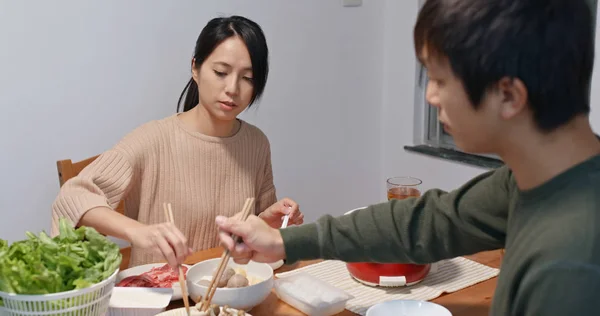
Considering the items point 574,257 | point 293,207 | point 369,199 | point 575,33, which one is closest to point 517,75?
point 575,33

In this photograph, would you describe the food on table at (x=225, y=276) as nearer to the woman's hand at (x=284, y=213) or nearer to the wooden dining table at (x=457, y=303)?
the wooden dining table at (x=457, y=303)

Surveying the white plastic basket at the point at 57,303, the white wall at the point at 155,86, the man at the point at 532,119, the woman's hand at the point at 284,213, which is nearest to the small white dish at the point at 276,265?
the woman's hand at the point at 284,213

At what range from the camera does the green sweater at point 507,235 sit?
2.58 feet

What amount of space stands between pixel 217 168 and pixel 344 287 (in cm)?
66

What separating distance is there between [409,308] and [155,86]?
1.54m

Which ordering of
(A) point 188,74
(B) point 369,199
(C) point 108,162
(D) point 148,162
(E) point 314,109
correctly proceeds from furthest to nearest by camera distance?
(B) point 369,199 → (E) point 314,109 → (A) point 188,74 → (D) point 148,162 → (C) point 108,162

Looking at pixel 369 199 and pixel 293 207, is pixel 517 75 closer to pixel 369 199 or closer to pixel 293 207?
pixel 293 207

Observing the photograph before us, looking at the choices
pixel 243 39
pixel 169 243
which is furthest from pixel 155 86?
pixel 169 243

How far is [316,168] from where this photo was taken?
297cm

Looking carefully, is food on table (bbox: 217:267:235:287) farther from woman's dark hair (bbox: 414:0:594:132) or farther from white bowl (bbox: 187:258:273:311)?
woman's dark hair (bbox: 414:0:594:132)

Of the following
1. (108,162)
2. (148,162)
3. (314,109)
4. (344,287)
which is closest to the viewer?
(344,287)

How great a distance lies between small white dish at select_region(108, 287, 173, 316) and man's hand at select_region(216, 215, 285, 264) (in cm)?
17

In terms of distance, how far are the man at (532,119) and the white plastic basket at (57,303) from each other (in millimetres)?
645

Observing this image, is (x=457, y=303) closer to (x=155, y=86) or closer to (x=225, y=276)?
(x=225, y=276)
